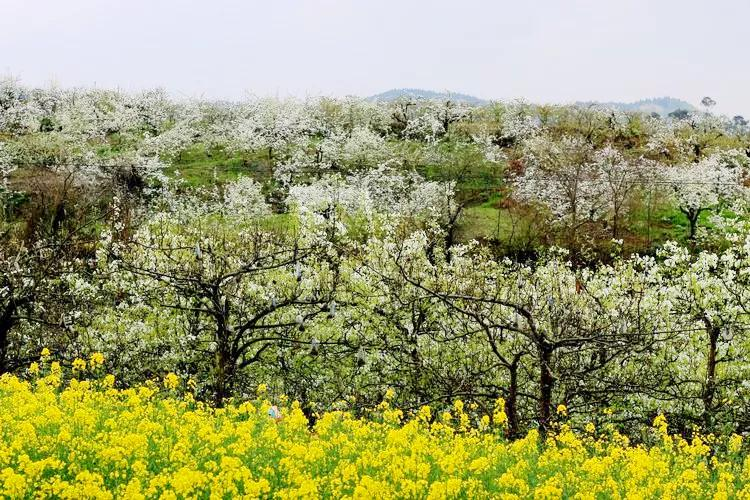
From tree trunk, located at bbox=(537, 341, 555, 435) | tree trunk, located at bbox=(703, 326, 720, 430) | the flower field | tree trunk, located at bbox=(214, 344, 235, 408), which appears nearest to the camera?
the flower field

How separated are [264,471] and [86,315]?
15.6 m

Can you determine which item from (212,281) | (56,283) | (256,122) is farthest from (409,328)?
(256,122)

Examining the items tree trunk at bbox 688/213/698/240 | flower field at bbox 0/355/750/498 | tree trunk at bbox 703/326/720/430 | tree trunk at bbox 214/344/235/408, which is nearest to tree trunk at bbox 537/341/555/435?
Result: flower field at bbox 0/355/750/498

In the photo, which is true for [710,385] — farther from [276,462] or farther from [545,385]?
[276,462]

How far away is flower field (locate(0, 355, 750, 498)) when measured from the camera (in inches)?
275

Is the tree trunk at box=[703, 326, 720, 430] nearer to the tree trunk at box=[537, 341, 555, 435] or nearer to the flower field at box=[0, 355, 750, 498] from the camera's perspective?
the tree trunk at box=[537, 341, 555, 435]

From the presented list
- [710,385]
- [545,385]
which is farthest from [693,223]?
[545,385]

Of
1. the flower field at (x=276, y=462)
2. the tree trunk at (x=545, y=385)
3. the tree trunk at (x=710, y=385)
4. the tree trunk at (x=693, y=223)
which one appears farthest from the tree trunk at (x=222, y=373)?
the tree trunk at (x=693, y=223)

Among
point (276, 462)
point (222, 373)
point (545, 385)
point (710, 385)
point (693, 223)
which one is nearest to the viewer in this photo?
point (276, 462)

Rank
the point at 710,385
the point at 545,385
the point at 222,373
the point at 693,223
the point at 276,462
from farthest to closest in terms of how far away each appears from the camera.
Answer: the point at 693,223 < the point at 710,385 < the point at 222,373 < the point at 545,385 < the point at 276,462

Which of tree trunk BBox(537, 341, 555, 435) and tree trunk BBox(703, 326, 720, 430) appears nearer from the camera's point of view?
tree trunk BBox(537, 341, 555, 435)

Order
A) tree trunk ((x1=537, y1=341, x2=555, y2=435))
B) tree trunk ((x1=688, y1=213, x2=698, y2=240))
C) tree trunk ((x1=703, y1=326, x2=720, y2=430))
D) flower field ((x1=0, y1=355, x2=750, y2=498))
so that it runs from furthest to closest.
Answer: tree trunk ((x1=688, y1=213, x2=698, y2=240)), tree trunk ((x1=703, y1=326, x2=720, y2=430)), tree trunk ((x1=537, y1=341, x2=555, y2=435)), flower field ((x1=0, y1=355, x2=750, y2=498))

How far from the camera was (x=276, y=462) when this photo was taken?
8.72m

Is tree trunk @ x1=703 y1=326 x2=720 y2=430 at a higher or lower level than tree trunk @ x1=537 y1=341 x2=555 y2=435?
lower
